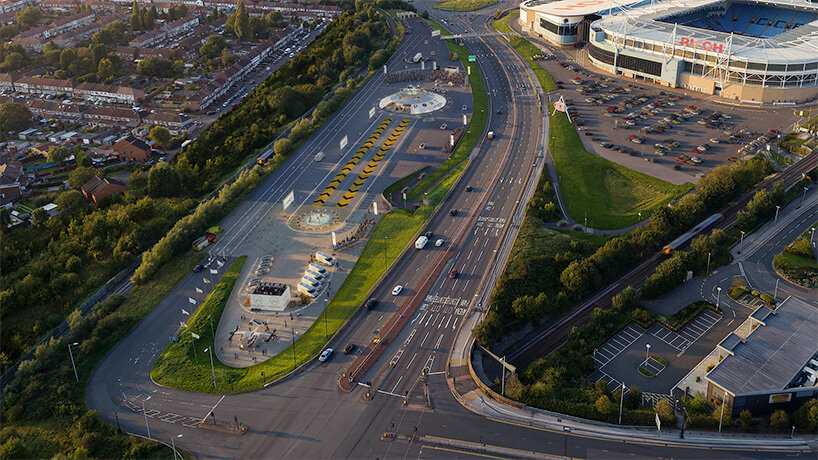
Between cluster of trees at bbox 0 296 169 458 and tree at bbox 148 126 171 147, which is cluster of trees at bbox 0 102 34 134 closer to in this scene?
tree at bbox 148 126 171 147

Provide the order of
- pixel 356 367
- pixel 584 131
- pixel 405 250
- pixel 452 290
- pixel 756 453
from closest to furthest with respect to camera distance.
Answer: pixel 756 453 → pixel 356 367 → pixel 452 290 → pixel 405 250 → pixel 584 131

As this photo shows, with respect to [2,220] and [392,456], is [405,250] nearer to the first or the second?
[392,456]

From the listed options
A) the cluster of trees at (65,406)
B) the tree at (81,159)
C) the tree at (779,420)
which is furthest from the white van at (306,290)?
the tree at (81,159)

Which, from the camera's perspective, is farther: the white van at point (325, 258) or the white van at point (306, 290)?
the white van at point (325, 258)

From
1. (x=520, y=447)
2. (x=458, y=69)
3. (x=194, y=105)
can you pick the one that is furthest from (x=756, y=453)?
(x=194, y=105)

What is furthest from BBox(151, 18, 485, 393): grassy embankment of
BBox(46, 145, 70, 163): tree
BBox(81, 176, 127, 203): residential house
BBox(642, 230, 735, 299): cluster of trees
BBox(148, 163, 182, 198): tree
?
BBox(46, 145, 70, 163): tree

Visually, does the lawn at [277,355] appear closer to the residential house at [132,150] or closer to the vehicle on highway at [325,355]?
the vehicle on highway at [325,355]
